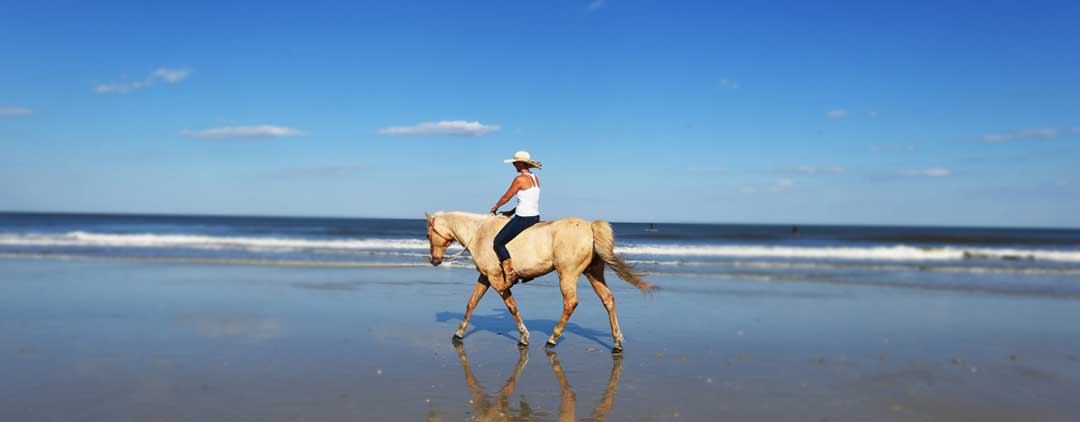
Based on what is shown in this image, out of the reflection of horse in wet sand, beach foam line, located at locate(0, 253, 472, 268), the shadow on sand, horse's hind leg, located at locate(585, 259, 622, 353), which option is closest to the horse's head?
the shadow on sand

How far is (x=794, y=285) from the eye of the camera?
15.2 meters

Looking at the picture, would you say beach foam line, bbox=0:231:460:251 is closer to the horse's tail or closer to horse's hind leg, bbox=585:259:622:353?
horse's hind leg, bbox=585:259:622:353

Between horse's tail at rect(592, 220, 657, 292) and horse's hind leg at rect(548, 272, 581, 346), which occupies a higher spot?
horse's tail at rect(592, 220, 657, 292)

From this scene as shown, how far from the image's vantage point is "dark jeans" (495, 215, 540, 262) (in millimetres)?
7871

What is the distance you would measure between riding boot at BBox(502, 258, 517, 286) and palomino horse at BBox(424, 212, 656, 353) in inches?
1.9

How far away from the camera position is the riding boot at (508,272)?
7.96 metres

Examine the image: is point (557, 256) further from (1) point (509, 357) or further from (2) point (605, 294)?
(1) point (509, 357)

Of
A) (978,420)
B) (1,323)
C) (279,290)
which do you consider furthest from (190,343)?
(978,420)

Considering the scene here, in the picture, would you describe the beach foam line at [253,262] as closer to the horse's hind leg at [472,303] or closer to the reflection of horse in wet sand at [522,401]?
the horse's hind leg at [472,303]

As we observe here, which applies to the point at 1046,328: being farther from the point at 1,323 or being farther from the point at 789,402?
the point at 1,323

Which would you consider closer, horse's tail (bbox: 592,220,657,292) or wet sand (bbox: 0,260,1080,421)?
wet sand (bbox: 0,260,1080,421)

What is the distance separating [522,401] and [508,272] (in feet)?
8.28

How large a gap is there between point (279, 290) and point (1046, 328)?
41.6 feet

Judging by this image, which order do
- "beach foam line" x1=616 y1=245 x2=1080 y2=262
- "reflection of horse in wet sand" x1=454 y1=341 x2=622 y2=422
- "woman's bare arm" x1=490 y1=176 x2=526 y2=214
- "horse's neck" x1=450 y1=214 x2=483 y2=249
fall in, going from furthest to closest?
"beach foam line" x1=616 y1=245 x2=1080 y2=262 < "horse's neck" x1=450 y1=214 x2=483 y2=249 < "woman's bare arm" x1=490 y1=176 x2=526 y2=214 < "reflection of horse in wet sand" x1=454 y1=341 x2=622 y2=422
